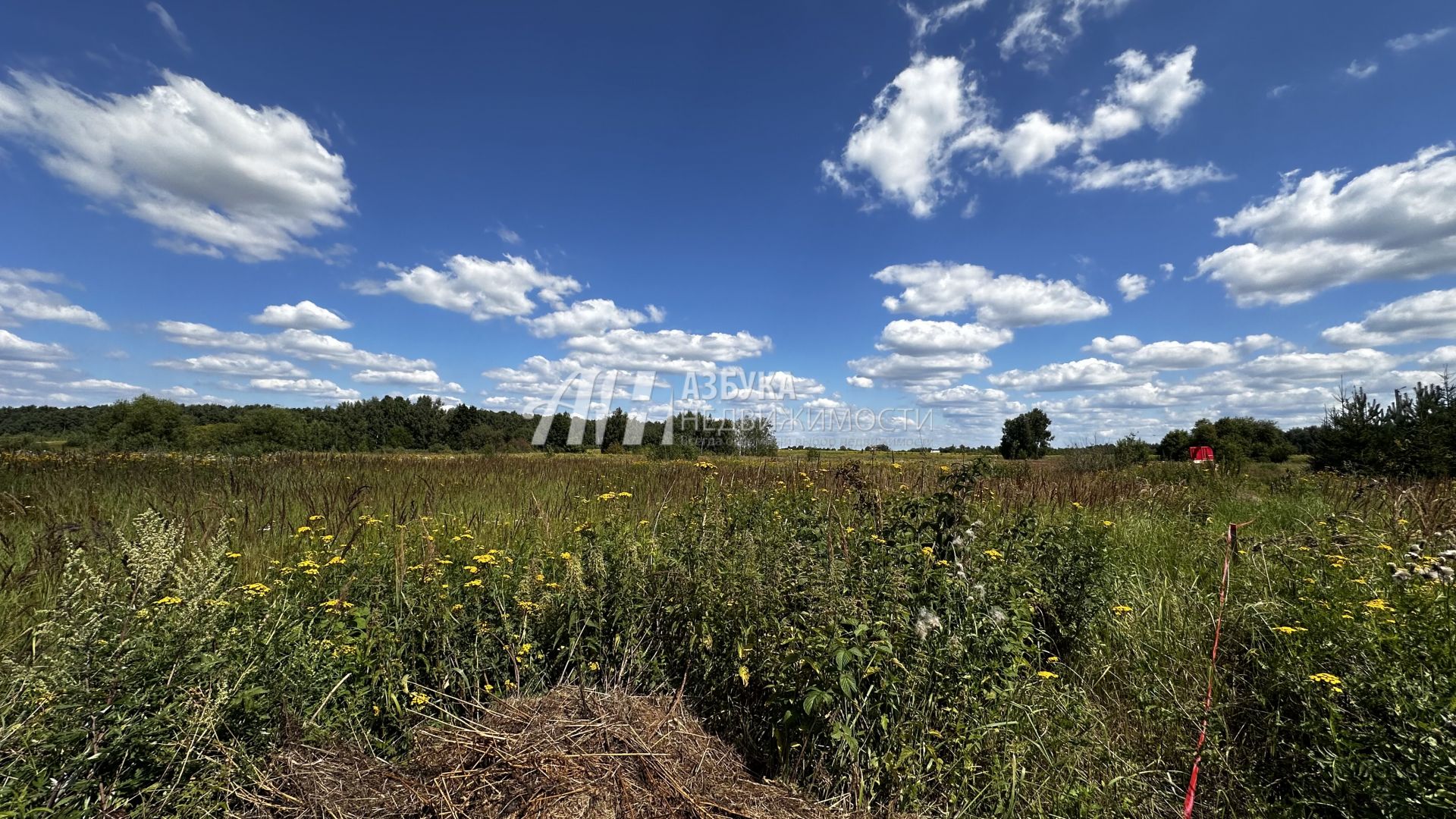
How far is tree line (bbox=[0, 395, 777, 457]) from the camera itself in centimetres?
1856

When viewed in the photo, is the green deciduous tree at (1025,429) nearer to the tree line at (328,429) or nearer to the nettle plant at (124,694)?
the tree line at (328,429)

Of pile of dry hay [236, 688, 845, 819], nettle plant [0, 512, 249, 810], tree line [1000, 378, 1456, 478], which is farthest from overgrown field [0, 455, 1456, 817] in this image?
tree line [1000, 378, 1456, 478]

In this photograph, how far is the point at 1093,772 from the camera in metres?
2.66

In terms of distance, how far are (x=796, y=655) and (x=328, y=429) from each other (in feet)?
118

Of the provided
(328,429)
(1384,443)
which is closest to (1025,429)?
(1384,443)

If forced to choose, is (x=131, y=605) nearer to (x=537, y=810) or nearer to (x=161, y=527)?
(x=161, y=527)

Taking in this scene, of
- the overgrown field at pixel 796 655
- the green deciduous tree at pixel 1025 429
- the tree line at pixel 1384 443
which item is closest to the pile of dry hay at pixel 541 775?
the overgrown field at pixel 796 655

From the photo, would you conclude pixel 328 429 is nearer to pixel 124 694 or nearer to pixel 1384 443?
pixel 124 694

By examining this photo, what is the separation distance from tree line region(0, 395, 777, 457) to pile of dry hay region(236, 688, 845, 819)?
15777mm

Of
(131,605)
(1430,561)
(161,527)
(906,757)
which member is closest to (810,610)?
(906,757)

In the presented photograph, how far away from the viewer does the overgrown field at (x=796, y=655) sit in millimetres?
1954

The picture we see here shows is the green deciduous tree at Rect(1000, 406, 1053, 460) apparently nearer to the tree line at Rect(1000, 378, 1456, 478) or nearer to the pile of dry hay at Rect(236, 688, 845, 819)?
the tree line at Rect(1000, 378, 1456, 478)

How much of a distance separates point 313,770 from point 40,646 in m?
1.41

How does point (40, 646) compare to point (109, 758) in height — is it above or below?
above
